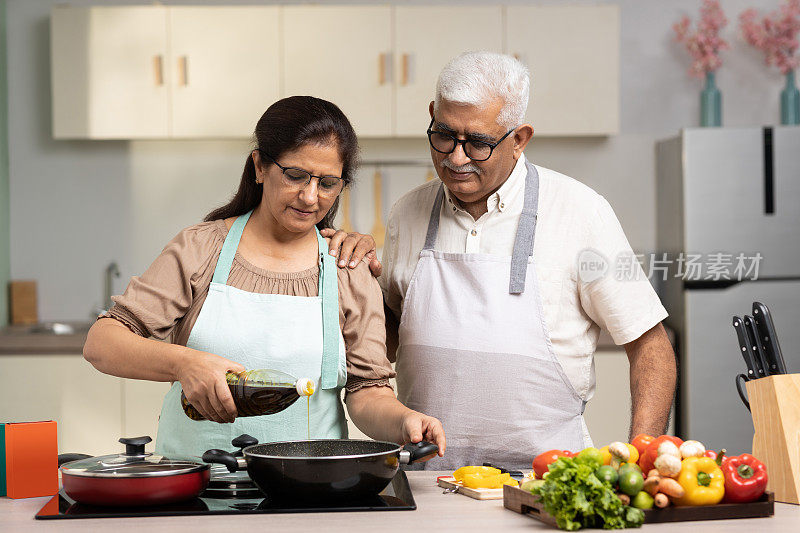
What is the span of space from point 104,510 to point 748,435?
121 inches

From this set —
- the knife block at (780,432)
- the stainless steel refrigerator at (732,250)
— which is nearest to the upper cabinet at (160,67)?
the stainless steel refrigerator at (732,250)

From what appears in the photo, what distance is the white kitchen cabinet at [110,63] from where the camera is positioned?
379 centimetres

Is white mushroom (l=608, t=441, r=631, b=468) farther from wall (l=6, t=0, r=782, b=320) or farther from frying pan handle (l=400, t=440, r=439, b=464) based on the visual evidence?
wall (l=6, t=0, r=782, b=320)

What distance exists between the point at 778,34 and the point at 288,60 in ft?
7.35

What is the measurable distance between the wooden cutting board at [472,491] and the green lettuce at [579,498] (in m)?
0.21

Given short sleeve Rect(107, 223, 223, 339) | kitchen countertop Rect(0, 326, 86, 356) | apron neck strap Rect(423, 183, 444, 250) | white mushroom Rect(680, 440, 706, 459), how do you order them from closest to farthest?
white mushroom Rect(680, 440, 706, 459), short sleeve Rect(107, 223, 223, 339), apron neck strap Rect(423, 183, 444, 250), kitchen countertop Rect(0, 326, 86, 356)

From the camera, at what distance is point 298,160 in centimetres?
168

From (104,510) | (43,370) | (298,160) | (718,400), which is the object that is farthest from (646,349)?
(43,370)

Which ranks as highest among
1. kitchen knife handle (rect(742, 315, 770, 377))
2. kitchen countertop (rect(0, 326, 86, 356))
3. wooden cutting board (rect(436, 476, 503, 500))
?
kitchen knife handle (rect(742, 315, 770, 377))

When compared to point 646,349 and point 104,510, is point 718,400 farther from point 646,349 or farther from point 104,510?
point 104,510

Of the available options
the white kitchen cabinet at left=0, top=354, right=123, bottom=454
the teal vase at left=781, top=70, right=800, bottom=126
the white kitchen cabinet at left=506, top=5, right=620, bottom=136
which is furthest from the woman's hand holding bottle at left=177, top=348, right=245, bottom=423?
the teal vase at left=781, top=70, right=800, bottom=126

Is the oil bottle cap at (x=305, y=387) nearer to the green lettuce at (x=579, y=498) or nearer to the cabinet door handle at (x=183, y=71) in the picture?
the green lettuce at (x=579, y=498)

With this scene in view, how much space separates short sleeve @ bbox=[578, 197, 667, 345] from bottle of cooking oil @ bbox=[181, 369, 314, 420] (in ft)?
2.59

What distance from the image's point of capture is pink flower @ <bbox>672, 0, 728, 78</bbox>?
404cm
